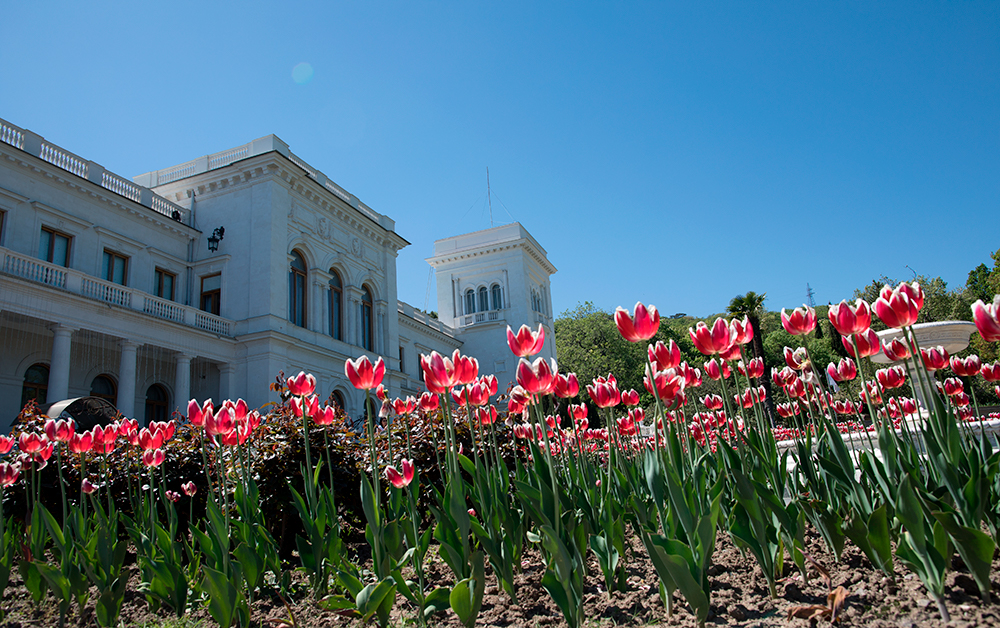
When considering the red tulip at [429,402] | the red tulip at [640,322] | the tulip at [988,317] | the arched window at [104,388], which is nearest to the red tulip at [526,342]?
the red tulip at [640,322]

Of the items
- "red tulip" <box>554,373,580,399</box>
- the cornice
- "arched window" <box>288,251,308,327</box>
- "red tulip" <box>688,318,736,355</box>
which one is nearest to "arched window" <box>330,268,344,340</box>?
"arched window" <box>288,251,308,327</box>

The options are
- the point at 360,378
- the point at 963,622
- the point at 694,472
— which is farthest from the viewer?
the point at 360,378

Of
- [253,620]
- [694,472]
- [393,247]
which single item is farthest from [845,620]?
[393,247]

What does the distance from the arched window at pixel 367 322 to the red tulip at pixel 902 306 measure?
22.8m

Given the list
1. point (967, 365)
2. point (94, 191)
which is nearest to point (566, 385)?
point (967, 365)

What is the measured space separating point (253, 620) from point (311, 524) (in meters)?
0.54

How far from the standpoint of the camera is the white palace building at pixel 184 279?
1399cm

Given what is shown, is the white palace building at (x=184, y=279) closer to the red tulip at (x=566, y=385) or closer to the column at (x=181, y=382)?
the column at (x=181, y=382)

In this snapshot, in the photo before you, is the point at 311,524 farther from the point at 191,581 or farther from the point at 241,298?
the point at 241,298

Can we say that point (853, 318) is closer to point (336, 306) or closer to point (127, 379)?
point (127, 379)

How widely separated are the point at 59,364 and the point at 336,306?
10.3m

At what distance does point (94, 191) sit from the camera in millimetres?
16219

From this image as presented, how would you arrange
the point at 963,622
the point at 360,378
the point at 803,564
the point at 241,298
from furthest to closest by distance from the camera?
1. the point at 241,298
2. the point at 360,378
3. the point at 803,564
4. the point at 963,622

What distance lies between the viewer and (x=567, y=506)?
2.85 metres
